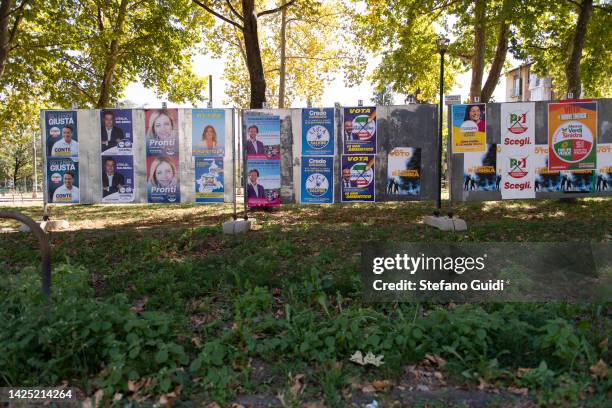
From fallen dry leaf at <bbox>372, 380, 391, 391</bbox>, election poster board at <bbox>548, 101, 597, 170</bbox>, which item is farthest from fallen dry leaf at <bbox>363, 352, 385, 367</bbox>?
election poster board at <bbox>548, 101, 597, 170</bbox>

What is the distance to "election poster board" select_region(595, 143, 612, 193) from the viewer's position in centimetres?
900

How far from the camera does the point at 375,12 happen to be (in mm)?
17484

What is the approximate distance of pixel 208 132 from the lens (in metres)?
8.90

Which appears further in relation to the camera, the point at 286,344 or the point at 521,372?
the point at 286,344

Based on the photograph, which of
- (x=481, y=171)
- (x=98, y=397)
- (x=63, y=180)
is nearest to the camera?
(x=98, y=397)

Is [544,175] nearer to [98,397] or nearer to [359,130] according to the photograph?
[359,130]

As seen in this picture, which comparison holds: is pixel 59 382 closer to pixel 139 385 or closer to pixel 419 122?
pixel 139 385

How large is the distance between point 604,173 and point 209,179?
23.8 ft

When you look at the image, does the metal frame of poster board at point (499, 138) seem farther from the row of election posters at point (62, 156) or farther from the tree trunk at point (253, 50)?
the row of election posters at point (62, 156)

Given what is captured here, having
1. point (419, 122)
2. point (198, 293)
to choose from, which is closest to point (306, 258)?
point (198, 293)

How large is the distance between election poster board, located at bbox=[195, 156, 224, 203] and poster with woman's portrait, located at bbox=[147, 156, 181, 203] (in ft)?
1.29

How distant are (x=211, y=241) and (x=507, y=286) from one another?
456 cm

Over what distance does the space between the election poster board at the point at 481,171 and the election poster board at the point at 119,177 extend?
20.3ft

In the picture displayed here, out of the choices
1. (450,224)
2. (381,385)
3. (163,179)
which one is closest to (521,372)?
(381,385)
